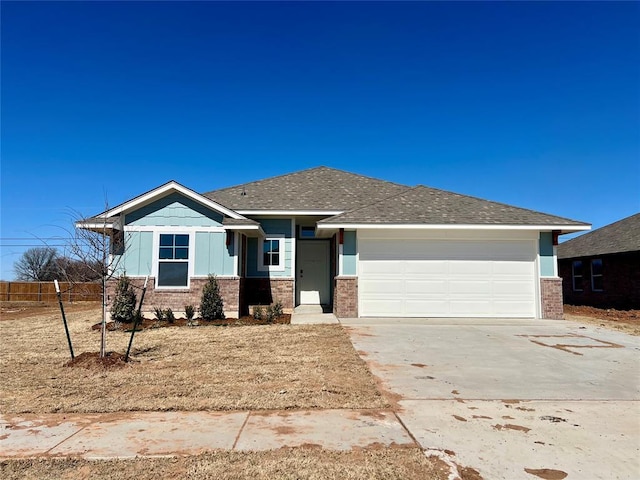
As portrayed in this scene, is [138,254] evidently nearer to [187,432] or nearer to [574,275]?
[187,432]

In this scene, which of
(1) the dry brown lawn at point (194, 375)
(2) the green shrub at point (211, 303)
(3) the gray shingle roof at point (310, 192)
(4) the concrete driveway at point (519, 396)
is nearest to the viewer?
(4) the concrete driveway at point (519, 396)

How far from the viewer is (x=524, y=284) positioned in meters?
13.0

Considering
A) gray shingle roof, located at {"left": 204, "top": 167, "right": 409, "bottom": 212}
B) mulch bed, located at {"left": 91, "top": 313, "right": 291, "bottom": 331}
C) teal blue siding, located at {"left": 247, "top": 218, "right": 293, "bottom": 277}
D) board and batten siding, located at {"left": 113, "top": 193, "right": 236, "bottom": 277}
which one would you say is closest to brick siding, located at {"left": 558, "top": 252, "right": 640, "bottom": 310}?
gray shingle roof, located at {"left": 204, "top": 167, "right": 409, "bottom": 212}

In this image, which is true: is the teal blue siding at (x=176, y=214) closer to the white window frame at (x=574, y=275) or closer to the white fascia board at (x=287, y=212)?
the white fascia board at (x=287, y=212)

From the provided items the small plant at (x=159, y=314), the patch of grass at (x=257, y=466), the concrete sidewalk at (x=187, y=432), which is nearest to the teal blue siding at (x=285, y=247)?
the small plant at (x=159, y=314)

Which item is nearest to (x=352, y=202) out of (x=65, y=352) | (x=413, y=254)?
(x=413, y=254)

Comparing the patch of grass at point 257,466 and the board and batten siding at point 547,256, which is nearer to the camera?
the patch of grass at point 257,466

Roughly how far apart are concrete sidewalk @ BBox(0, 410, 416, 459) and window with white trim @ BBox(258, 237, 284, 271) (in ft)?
32.6

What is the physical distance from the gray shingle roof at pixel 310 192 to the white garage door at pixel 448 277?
9.66 ft

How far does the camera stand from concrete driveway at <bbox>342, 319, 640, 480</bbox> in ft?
11.8

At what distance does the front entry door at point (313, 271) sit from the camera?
51.8ft

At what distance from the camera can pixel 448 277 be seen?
1291cm

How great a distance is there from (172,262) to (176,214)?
1475mm

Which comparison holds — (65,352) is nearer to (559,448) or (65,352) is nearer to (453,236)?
(559,448)
